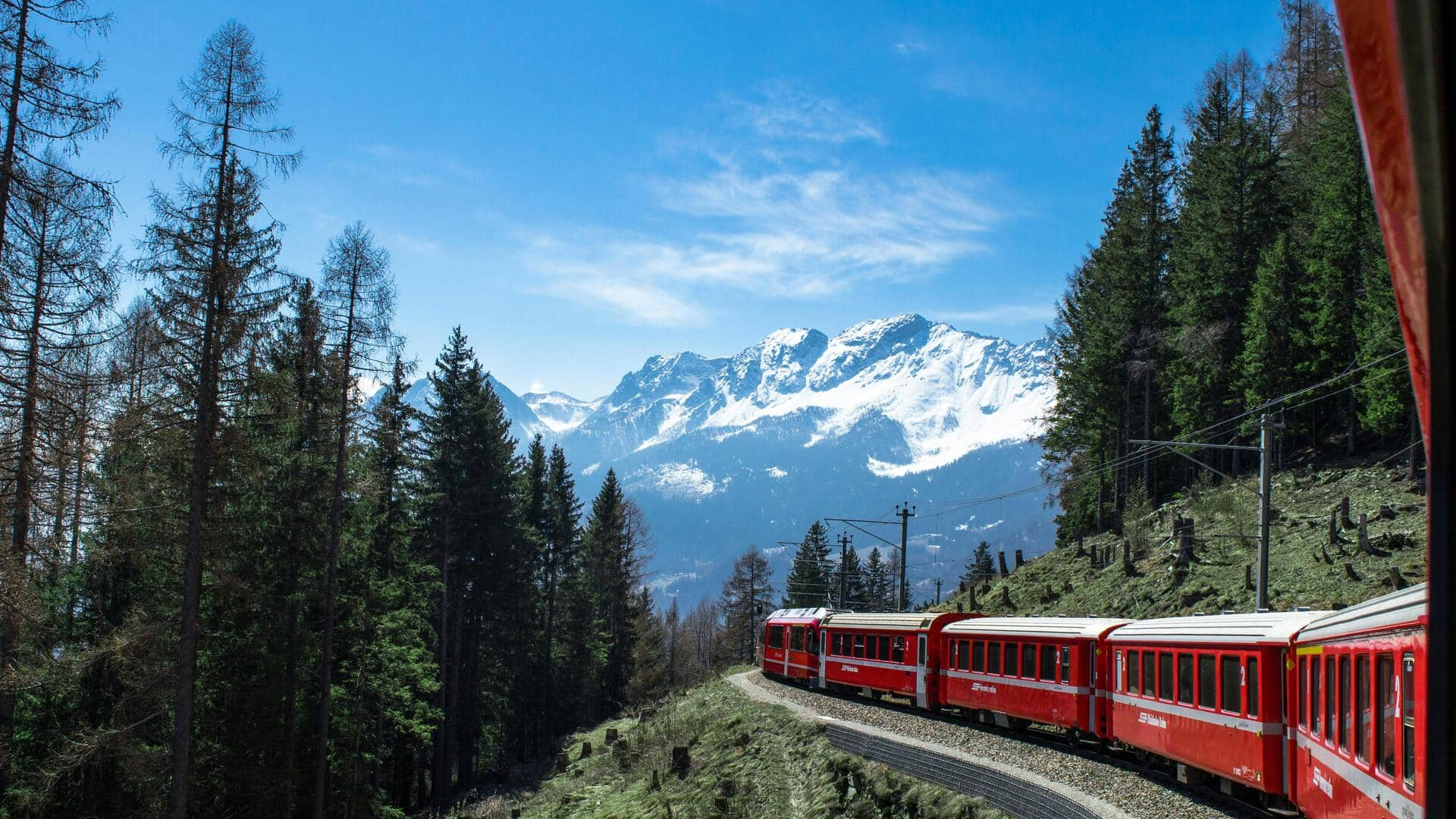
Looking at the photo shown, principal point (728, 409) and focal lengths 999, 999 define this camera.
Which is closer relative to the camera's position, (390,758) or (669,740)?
(669,740)

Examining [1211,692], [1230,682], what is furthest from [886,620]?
[1230,682]

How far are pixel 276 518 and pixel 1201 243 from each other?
37.3m

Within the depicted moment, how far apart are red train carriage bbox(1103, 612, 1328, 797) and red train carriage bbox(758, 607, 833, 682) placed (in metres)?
17.0

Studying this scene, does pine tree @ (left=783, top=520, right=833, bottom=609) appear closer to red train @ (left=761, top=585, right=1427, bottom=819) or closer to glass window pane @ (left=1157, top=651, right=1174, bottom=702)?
red train @ (left=761, top=585, right=1427, bottom=819)

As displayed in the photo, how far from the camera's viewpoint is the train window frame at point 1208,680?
13648mm

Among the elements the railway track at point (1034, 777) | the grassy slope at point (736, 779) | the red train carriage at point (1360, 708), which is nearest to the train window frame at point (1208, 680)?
the railway track at point (1034, 777)

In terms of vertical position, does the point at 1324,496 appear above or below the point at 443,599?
above

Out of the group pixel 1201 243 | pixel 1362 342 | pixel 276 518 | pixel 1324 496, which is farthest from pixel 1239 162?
pixel 276 518

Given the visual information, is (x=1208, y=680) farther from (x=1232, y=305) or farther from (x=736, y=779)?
(x=1232, y=305)

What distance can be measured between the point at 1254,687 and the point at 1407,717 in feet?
18.4

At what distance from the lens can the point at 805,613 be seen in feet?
118

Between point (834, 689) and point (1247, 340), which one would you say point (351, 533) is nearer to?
point (834, 689)

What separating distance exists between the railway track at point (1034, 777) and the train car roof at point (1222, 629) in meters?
2.10

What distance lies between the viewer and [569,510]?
56.0 metres
